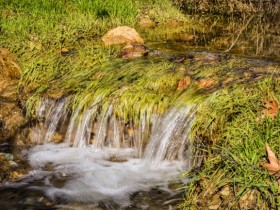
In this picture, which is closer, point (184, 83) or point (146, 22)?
point (184, 83)

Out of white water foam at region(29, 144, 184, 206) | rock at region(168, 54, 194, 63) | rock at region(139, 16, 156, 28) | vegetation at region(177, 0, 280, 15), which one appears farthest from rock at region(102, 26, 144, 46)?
vegetation at region(177, 0, 280, 15)

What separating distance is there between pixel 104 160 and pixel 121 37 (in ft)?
8.92

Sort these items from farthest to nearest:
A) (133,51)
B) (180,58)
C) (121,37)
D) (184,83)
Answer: (121,37)
(133,51)
(180,58)
(184,83)

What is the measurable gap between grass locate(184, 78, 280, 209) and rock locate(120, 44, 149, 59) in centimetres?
219

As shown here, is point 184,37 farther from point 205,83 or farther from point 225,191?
point 225,191

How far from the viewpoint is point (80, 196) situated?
12.7 feet

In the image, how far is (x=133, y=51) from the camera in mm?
6219

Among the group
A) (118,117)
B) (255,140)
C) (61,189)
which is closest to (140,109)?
(118,117)

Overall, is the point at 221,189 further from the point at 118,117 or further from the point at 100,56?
the point at 100,56

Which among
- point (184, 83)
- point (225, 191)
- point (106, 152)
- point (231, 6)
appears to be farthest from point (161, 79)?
point (231, 6)

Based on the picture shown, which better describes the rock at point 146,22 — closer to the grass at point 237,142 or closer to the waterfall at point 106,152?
the waterfall at point 106,152

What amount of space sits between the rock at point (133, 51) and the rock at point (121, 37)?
34cm

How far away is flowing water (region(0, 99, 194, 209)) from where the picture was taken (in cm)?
385

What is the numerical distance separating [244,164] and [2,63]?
4212mm
